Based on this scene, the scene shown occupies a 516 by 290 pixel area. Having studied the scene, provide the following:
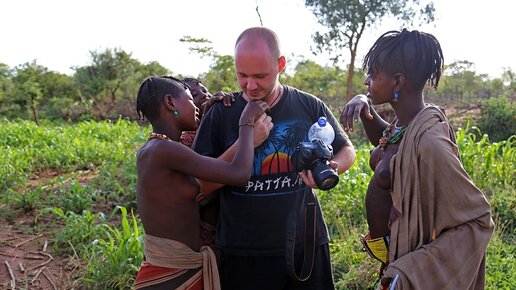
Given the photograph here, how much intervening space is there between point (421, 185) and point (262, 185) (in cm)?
60

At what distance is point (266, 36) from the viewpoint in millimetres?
1809

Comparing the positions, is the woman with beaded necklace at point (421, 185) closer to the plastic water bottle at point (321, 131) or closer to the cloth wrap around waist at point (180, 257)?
the plastic water bottle at point (321, 131)

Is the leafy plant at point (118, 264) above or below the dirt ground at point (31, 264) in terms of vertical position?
above

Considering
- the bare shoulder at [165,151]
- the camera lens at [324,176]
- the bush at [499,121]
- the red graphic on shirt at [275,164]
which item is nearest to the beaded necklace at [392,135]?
the camera lens at [324,176]

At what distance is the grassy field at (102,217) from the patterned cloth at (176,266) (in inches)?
54.1

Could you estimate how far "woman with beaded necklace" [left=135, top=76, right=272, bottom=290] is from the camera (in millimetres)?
1764

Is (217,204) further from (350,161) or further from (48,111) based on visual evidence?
(48,111)

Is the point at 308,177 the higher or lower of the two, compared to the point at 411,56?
lower

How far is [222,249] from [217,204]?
209mm

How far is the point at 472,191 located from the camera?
1.44 m

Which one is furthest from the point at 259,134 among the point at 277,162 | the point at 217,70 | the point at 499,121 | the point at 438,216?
the point at 217,70

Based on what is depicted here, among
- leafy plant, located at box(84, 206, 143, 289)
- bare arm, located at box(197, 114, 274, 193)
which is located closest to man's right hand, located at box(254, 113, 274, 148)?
bare arm, located at box(197, 114, 274, 193)

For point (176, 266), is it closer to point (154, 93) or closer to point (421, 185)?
point (154, 93)

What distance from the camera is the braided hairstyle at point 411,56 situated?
1.57 meters
